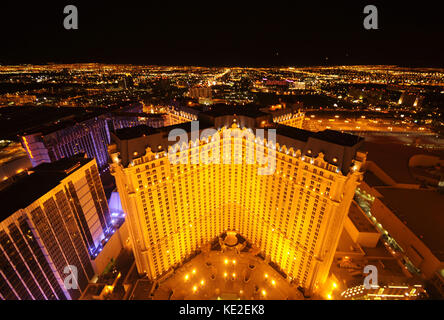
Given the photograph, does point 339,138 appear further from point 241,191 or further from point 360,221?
point 360,221

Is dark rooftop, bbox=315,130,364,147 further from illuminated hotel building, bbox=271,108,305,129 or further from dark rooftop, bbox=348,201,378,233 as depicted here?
dark rooftop, bbox=348,201,378,233

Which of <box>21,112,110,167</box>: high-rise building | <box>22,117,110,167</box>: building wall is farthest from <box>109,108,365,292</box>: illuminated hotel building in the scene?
<box>21,112,110,167</box>: high-rise building

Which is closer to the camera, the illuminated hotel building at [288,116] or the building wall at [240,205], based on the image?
the building wall at [240,205]

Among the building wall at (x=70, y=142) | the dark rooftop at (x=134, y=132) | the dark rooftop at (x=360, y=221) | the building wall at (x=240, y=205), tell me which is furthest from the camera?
the building wall at (x=70, y=142)

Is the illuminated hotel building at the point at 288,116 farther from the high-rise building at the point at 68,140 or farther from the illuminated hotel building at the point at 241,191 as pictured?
the high-rise building at the point at 68,140

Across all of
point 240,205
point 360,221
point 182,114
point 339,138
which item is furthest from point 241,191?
point 360,221

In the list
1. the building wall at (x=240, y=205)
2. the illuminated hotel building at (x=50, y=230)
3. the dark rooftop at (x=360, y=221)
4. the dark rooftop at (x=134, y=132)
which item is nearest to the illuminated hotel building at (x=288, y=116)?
the building wall at (x=240, y=205)
